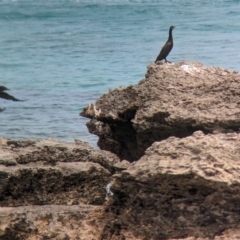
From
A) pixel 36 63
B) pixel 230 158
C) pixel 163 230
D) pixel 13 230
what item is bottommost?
pixel 36 63

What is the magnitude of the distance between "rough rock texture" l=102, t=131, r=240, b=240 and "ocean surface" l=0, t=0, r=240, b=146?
478cm

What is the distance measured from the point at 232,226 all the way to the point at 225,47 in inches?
394

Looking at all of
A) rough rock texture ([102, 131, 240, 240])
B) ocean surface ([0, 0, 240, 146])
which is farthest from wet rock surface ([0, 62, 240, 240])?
ocean surface ([0, 0, 240, 146])

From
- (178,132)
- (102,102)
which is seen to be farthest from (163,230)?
(102,102)

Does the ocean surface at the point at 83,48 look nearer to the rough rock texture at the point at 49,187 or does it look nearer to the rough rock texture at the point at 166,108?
the rough rock texture at the point at 166,108

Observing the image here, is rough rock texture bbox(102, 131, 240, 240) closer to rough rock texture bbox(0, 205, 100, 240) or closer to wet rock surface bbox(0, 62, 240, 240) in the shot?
wet rock surface bbox(0, 62, 240, 240)

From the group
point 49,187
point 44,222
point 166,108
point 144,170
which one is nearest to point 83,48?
point 166,108

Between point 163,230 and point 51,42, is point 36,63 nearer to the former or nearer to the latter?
point 51,42

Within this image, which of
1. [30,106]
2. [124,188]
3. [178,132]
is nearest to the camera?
[124,188]

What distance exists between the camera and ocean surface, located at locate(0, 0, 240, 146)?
8484 millimetres

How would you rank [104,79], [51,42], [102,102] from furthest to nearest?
[51,42] < [104,79] < [102,102]

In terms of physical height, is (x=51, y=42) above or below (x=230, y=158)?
below

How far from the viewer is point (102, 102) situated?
152 inches

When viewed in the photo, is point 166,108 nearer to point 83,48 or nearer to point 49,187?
point 49,187
